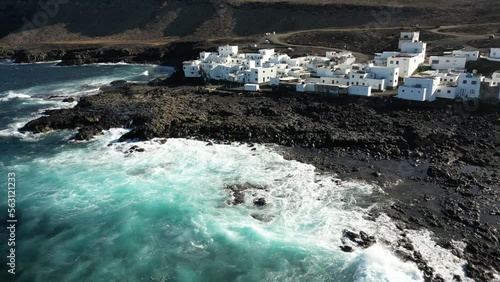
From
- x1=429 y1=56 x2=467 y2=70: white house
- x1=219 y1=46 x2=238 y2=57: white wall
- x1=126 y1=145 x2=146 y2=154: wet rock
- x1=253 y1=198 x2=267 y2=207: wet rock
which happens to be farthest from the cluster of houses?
x1=253 y1=198 x2=267 y2=207: wet rock

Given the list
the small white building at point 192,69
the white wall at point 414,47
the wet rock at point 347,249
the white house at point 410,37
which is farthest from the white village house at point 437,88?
the small white building at point 192,69

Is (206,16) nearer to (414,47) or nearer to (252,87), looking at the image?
(252,87)

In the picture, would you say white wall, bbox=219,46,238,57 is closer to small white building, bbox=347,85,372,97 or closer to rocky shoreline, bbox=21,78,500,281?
rocky shoreline, bbox=21,78,500,281

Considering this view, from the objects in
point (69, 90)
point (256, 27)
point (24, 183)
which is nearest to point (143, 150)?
point (24, 183)

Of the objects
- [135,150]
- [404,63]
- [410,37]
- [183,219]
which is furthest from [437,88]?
[135,150]

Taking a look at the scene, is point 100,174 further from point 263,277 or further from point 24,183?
point 263,277

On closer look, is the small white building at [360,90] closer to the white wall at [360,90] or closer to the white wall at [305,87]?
the white wall at [360,90]

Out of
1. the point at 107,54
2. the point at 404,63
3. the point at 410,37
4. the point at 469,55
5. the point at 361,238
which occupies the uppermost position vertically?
the point at 410,37
